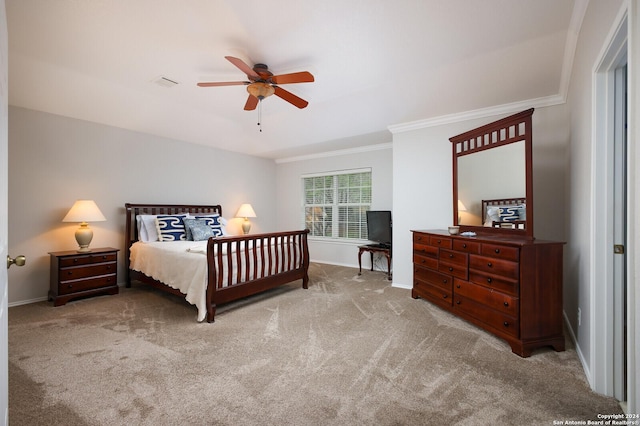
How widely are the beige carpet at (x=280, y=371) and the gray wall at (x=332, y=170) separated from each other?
2.52 metres

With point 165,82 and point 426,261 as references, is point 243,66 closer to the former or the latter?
Result: point 165,82

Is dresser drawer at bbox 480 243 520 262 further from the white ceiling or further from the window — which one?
the window

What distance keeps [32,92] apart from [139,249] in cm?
221

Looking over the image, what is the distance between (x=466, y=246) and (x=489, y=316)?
0.65m

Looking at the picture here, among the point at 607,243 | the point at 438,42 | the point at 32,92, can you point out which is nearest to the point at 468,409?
the point at 607,243

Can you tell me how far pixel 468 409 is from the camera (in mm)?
1613

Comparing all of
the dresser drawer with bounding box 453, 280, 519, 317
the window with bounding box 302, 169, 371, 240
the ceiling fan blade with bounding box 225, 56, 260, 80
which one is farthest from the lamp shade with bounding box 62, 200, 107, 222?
the dresser drawer with bounding box 453, 280, 519, 317

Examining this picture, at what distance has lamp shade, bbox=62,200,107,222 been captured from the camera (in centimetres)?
358

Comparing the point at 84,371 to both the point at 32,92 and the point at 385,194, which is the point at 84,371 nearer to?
the point at 32,92

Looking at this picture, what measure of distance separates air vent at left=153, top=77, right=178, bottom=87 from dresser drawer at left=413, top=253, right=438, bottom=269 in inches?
144

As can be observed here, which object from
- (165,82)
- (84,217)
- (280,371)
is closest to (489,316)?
(280,371)

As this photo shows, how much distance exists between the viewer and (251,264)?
11.5 feet

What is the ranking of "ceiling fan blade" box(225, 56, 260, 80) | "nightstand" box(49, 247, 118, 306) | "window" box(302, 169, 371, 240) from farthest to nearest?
"window" box(302, 169, 371, 240) < "nightstand" box(49, 247, 118, 306) < "ceiling fan blade" box(225, 56, 260, 80)

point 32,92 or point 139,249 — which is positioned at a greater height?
point 32,92
